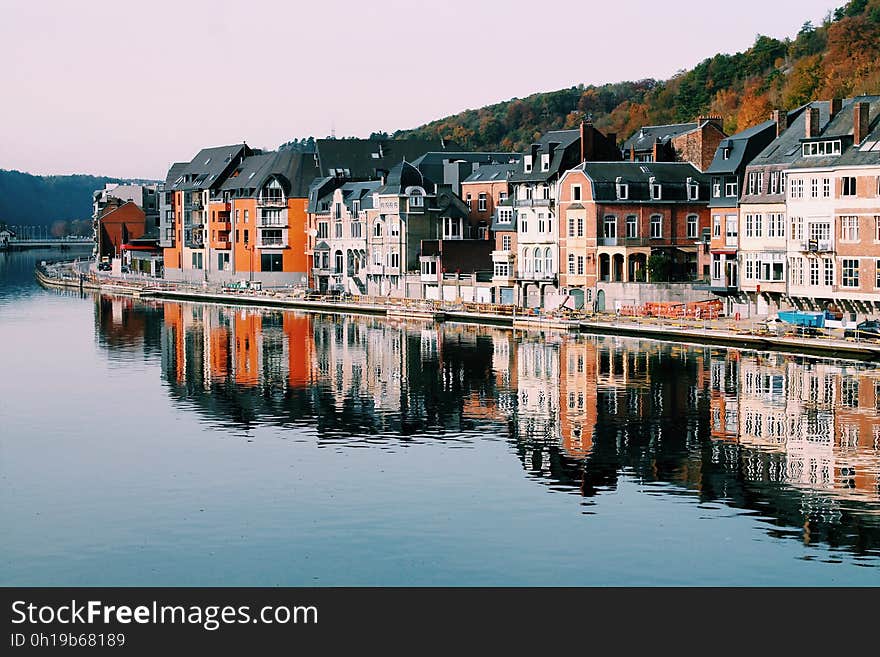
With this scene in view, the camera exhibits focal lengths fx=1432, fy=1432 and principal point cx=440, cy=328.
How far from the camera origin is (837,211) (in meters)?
75.8

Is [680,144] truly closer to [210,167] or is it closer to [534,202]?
[534,202]

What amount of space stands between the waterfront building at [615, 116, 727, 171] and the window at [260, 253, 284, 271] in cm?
3713

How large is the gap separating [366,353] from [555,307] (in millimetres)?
20446

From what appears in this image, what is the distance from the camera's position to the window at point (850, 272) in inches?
2936

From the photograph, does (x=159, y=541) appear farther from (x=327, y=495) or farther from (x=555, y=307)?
(x=555, y=307)

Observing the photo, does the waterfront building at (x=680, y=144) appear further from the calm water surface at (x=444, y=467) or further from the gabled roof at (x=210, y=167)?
the gabled roof at (x=210, y=167)

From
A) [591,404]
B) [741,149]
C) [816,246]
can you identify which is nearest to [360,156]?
[741,149]

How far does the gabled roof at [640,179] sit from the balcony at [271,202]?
4392 cm

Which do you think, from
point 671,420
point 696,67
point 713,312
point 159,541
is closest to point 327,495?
point 159,541

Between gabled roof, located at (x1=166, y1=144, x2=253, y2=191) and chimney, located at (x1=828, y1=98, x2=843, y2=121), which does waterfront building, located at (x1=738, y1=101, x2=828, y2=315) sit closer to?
chimney, located at (x1=828, y1=98, x2=843, y2=121)

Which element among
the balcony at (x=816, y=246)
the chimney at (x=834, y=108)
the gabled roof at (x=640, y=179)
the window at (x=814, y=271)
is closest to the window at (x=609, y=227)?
the gabled roof at (x=640, y=179)

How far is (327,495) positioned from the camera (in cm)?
4219

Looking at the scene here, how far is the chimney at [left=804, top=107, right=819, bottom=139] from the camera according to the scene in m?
79.0

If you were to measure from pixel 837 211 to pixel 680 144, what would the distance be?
27486 millimetres
